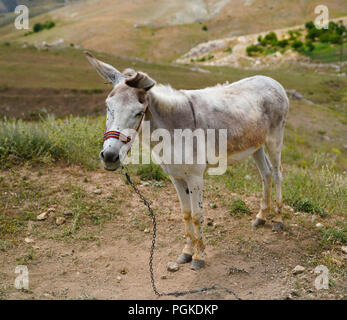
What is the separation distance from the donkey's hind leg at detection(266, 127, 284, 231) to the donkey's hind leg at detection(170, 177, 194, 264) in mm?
1608

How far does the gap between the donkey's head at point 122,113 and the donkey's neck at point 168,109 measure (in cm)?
31

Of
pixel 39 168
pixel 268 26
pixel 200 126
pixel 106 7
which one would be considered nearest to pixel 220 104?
pixel 200 126

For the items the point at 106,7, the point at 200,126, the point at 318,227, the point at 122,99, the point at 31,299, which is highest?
the point at 106,7

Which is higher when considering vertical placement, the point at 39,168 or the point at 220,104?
the point at 220,104

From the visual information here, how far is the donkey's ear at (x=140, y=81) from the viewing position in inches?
121

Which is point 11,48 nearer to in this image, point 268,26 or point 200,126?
point 200,126

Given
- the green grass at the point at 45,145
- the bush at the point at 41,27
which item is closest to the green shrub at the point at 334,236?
the green grass at the point at 45,145

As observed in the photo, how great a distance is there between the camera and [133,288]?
3.93 metres

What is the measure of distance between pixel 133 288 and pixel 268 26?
267 ft

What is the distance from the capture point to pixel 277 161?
5199 millimetres

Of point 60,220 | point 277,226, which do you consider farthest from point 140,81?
point 277,226

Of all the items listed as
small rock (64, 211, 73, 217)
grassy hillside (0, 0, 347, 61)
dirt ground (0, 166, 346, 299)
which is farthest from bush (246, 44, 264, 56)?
small rock (64, 211, 73, 217)

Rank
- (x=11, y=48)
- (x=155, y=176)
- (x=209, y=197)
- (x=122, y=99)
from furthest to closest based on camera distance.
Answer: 1. (x=11, y=48)
2. (x=155, y=176)
3. (x=209, y=197)
4. (x=122, y=99)

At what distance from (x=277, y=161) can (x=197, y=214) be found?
1.91 meters
